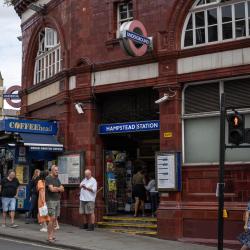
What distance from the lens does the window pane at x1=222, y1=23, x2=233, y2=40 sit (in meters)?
14.9

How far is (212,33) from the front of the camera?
50.0 ft

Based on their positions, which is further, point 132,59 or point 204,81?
point 132,59

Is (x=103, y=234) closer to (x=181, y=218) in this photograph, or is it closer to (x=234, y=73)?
(x=181, y=218)

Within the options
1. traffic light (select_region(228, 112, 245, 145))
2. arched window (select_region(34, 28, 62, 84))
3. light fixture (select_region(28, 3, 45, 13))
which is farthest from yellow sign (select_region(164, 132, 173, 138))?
light fixture (select_region(28, 3, 45, 13))

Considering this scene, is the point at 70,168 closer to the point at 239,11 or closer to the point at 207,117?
the point at 207,117

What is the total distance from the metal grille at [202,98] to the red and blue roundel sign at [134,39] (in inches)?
68.4

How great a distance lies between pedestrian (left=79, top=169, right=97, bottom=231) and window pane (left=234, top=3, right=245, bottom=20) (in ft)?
20.2

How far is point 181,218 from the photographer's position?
588 inches

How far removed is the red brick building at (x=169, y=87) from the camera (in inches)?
574

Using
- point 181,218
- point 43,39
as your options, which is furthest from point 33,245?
point 43,39

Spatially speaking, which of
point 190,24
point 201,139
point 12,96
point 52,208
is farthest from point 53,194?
point 12,96

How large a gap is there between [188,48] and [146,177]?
536 centimetres

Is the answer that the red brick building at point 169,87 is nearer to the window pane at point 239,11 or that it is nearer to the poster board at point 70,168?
the window pane at point 239,11

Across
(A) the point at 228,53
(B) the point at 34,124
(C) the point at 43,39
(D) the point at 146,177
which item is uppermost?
(C) the point at 43,39
